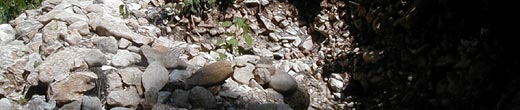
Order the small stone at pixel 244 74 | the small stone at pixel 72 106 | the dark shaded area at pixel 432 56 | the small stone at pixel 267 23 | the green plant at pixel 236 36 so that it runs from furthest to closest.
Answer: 1. the small stone at pixel 267 23
2. the green plant at pixel 236 36
3. the small stone at pixel 244 74
4. the small stone at pixel 72 106
5. the dark shaded area at pixel 432 56

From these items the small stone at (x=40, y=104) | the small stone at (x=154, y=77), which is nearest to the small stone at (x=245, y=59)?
the small stone at (x=154, y=77)

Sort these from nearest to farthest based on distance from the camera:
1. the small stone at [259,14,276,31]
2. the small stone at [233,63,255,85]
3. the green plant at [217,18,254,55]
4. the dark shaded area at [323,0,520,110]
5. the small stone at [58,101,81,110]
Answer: the dark shaded area at [323,0,520,110] → the small stone at [58,101,81,110] → the small stone at [233,63,255,85] → the green plant at [217,18,254,55] → the small stone at [259,14,276,31]

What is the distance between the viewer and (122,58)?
324 centimetres

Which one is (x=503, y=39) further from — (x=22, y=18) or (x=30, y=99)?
(x=22, y=18)

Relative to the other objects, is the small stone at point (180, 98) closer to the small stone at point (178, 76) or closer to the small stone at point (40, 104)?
the small stone at point (178, 76)

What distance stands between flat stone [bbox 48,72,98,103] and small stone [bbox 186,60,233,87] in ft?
1.33

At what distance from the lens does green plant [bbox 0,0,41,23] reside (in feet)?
12.0

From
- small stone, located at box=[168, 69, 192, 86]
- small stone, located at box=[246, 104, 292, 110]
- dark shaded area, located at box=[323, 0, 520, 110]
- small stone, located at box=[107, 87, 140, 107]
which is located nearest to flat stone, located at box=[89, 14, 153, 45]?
small stone, located at box=[168, 69, 192, 86]

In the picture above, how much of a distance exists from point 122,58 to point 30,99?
0.41 meters

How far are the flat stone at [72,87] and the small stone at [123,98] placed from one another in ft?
0.32

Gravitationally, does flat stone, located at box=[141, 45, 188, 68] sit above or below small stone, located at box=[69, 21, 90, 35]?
below

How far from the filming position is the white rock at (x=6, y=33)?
3.45m

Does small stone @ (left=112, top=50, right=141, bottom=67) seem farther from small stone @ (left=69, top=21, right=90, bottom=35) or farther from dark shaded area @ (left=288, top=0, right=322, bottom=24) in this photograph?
dark shaded area @ (left=288, top=0, right=322, bottom=24)

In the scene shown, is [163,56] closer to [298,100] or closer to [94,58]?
[94,58]
